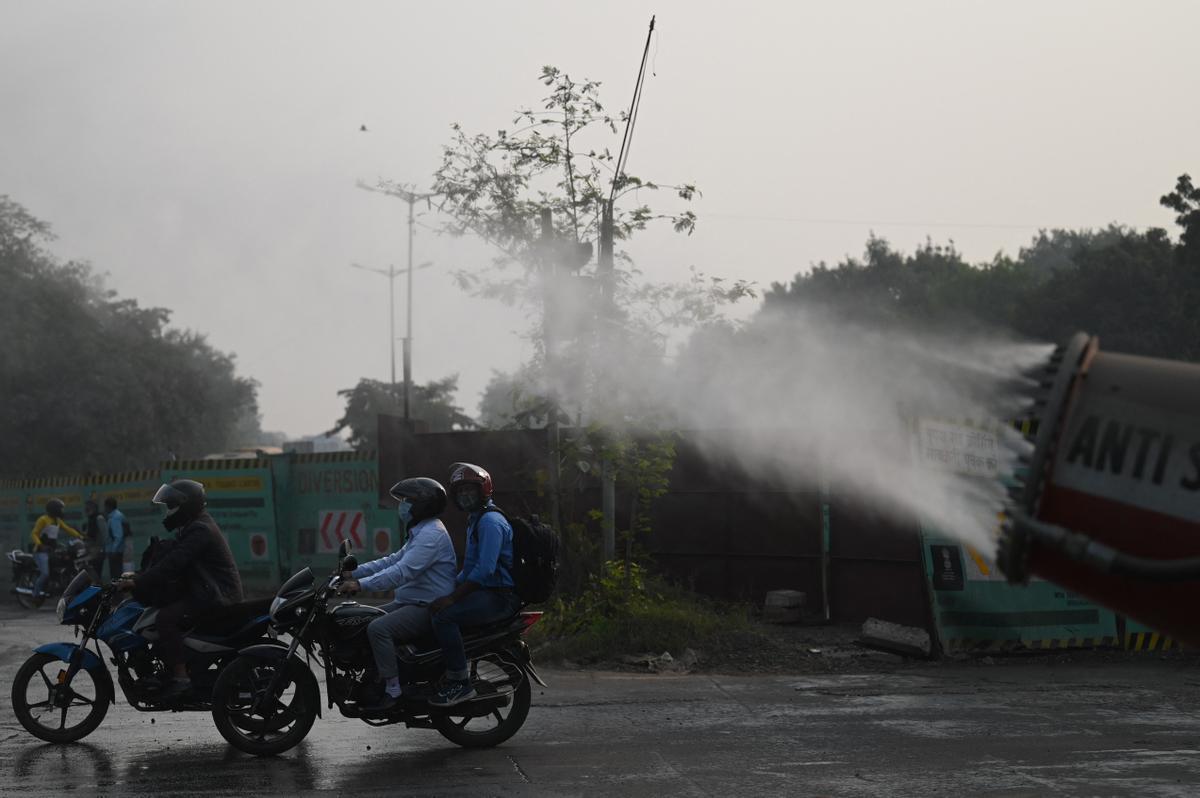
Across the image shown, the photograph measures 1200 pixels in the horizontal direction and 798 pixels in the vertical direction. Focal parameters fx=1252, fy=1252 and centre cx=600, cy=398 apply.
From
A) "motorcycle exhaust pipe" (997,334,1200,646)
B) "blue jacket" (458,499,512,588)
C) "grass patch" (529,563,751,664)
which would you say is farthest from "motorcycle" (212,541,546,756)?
"motorcycle exhaust pipe" (997,334,1200,646)

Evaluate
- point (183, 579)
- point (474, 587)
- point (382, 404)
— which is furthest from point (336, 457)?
point (382, 404)

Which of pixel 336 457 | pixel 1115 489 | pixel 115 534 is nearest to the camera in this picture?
pixel 1115 489

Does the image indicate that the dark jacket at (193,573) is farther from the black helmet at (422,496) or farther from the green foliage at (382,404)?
the green foliage at (382,404)

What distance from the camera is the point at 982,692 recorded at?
34.8ft

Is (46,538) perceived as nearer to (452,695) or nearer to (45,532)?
(45,532)

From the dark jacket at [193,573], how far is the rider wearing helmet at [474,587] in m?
1.48

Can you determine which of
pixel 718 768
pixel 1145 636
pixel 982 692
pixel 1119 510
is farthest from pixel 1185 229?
pixel 1119 510

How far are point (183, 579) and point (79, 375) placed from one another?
136 ft

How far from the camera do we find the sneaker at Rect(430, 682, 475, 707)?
315 inches

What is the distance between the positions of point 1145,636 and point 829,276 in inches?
2751

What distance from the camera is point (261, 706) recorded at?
8008mm

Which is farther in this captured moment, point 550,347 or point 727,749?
point 550,347

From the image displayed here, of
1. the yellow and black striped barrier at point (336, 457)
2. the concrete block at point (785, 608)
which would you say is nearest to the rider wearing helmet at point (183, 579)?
the concrete block at point (785, 608)

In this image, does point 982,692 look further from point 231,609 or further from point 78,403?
point 78,403
